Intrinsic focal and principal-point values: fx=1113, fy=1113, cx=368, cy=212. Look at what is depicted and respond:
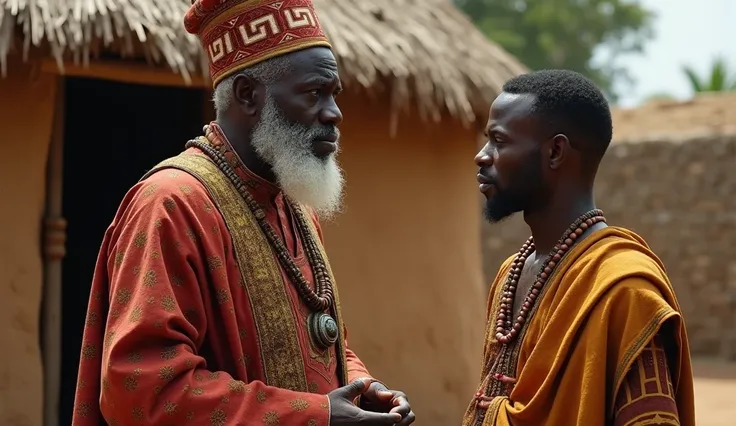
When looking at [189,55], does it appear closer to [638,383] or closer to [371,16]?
[371,16]

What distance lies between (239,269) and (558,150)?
98 cm

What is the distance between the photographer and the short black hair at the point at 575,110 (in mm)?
3188

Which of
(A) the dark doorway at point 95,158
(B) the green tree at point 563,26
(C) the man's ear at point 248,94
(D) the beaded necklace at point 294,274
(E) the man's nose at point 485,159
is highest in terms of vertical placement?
(B) the green tree at point 563,26

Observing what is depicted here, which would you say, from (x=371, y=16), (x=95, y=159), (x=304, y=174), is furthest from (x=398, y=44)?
(x=304, y=174)

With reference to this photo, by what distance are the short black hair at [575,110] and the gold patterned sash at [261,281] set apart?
91 cm

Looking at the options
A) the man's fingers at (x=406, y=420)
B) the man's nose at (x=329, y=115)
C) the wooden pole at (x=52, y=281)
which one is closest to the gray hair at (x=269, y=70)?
the man's nose at (x=329, y=115)

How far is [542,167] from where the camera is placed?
10.5 feet

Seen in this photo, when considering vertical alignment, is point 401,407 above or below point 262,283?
below

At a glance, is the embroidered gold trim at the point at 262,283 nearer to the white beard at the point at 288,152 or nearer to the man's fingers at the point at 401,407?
the white beard at the point at 288,152

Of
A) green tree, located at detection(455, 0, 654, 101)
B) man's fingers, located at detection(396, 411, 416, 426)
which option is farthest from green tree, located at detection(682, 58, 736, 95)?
man's fingers, located at detection(396, 411, 416, 426)

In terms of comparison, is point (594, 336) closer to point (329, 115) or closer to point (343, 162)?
point (329, 115)

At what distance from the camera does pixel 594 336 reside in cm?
290

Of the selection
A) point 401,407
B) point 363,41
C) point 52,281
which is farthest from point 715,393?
point 401,407

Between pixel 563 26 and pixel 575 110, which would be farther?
pixel 563 26
